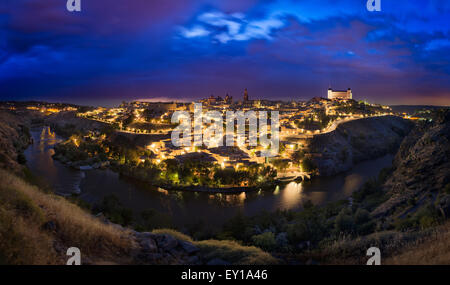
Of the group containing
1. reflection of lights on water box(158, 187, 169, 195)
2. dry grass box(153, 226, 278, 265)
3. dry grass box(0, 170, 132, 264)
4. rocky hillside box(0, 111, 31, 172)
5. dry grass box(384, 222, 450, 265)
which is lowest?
reflection of lights on water box(158, 187, 169, 195)

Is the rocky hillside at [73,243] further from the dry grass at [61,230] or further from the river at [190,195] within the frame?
the river at [190,195]

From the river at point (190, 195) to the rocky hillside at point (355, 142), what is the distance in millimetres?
1695

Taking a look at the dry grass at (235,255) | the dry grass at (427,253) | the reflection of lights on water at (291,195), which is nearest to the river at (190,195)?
the reflection of lights on water at (291,195)

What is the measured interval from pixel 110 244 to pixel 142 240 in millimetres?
470

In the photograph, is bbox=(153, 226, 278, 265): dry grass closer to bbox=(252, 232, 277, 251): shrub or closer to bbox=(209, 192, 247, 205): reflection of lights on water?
bbox=(252, 232, 277, 251): shrub

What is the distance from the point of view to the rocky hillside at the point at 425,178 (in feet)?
22.0

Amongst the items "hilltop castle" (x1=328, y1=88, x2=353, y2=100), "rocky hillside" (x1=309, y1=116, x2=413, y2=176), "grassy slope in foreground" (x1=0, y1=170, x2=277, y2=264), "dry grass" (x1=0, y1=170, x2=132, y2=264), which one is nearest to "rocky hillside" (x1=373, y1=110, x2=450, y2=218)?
"grassy slope in foreground" (x1=0, y1=170, x2=277, y2=264)

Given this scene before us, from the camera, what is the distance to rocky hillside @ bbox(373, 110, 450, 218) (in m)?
6.71

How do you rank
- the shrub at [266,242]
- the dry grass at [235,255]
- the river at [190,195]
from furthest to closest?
the river at [190,195]
the shrub at [266,242]
the dry grass at [235,255]

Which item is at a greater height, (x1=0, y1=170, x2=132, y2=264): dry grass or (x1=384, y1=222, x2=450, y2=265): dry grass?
(x1=0, y1=170, x2=132, y2=264): dry grass

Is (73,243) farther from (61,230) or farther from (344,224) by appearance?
(344,224)

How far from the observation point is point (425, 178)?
7938mm

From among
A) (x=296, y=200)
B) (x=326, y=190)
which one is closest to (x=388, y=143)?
(x=326, y=190)

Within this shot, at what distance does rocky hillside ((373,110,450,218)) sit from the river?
230 inches
